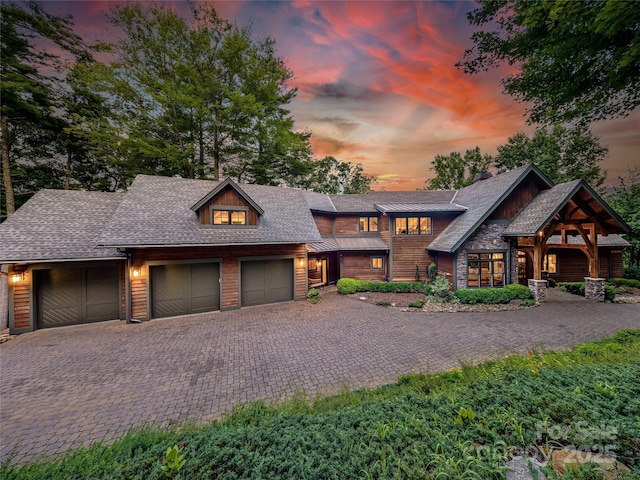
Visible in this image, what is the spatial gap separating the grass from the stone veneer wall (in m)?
9.88

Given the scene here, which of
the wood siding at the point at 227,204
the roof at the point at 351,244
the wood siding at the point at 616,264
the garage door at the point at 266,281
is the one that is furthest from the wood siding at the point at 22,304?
the wood siding at the point at 616,264

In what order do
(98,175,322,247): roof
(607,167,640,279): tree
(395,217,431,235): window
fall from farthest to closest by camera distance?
(607,167,640,279): tree < (395,217,431,235): window < (98,175,322,247): roof

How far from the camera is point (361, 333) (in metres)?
8.37

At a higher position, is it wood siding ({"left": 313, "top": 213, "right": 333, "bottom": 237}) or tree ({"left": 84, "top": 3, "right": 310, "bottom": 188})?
tree ({"left": 84, "top": 3, "right": 310, "bottom": 188})

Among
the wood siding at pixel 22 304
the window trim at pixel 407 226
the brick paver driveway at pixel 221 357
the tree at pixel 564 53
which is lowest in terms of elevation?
the brick paver driveway at pixel 221 357

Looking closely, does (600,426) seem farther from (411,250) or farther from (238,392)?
(411,250)

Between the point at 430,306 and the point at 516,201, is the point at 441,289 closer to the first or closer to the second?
the point at 430,306

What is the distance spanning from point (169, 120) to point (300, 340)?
18.7m

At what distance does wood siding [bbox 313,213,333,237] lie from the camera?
55.7ft

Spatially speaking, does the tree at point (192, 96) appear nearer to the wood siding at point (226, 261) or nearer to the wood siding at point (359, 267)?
the wood siding at point (226, 261)

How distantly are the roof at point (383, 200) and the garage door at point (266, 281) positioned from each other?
23.1 ft

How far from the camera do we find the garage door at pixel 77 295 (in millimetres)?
8914

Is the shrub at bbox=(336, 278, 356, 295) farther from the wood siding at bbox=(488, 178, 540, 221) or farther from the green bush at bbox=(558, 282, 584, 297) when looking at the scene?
the green bush at bbox=(558, 282, 584, 297)

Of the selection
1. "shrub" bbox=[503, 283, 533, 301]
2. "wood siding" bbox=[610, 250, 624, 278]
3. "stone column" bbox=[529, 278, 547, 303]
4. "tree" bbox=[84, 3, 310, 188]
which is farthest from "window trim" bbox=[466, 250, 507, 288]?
"tree" bbox=[84, 3, 310, 188]
